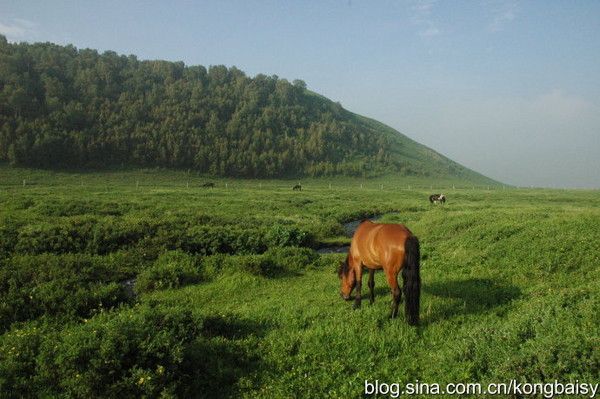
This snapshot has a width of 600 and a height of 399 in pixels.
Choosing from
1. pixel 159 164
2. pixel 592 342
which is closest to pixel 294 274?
→ pixel 592 342

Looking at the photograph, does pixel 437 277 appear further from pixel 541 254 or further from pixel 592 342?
pixel 592 342

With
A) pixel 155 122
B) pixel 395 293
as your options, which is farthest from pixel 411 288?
pixel 155 122

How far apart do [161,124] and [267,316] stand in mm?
136905

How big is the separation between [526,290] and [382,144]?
597 ft

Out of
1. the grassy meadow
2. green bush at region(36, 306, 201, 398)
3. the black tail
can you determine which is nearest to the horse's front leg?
the grassy meadow

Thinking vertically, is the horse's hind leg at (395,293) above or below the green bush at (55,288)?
above

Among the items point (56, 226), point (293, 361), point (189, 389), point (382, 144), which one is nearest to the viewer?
point (189, 389)

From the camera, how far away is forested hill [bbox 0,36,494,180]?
106 m

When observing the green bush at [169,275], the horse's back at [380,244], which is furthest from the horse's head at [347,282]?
the green bush at [169,275]

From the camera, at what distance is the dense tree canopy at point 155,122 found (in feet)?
346

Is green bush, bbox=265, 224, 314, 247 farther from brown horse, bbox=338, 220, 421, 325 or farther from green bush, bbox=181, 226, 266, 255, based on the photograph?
brown horse, bbox=338, 220, 421, 325

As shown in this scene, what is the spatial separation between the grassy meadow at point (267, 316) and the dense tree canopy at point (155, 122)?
9145 cm

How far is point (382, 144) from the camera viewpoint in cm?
18825

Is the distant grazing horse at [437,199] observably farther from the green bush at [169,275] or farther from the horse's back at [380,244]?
the horse's back at [380,244]
